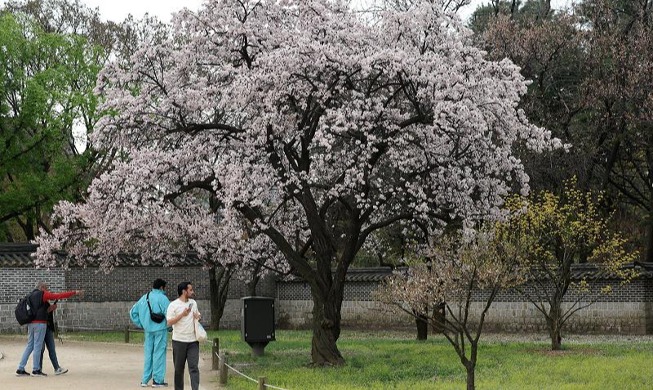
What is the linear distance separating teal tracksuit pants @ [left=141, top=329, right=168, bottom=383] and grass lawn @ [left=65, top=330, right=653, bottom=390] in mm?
1283

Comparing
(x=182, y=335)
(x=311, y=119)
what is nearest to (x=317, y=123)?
(x=311, y=119)

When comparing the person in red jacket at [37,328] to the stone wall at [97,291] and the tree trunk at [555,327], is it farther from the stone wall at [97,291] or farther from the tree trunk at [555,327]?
the stone wall at [97,291]

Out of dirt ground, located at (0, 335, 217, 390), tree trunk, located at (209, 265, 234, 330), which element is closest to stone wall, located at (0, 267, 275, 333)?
tree trunk, located at (209, 265, 234, 330)

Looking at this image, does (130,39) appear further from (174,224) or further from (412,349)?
(412,349)

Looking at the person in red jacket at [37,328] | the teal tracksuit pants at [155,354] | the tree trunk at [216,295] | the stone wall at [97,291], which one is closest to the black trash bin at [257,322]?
the person in red jacket at [37,328]

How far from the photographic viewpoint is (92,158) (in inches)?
1555

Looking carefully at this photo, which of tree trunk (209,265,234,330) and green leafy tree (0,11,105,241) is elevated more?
green leafy tree (0,11,105,241)

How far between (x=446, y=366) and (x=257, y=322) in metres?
5.70

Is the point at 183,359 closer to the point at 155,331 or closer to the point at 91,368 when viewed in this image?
the point at 155,331

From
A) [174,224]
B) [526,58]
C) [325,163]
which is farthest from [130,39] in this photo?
[325,163]

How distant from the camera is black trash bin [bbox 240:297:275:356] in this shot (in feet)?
79.9

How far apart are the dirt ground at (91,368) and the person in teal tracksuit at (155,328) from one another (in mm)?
455

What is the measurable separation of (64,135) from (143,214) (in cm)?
1831

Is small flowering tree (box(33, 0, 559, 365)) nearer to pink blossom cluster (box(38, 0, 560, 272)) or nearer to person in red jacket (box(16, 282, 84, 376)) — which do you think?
pink blossom cluster (box(38, 0, 560, 272))
